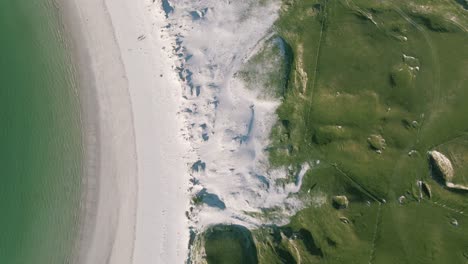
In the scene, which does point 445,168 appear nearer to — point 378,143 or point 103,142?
point 378,143

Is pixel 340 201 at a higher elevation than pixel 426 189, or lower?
lower

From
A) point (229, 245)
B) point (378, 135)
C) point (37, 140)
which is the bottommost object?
point (229, 245)

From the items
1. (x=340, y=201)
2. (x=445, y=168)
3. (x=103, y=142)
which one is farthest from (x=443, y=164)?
(x=103, y=142)

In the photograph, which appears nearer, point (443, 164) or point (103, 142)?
point (443, 164)

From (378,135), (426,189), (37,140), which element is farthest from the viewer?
(37,140)

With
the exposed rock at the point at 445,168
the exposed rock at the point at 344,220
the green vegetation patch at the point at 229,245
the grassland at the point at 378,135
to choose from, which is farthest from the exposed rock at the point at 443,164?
the green vegetation patch at the point at 229,245

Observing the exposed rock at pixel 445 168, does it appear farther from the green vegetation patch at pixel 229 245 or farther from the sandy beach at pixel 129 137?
the sandy beach at pixel 129 137
